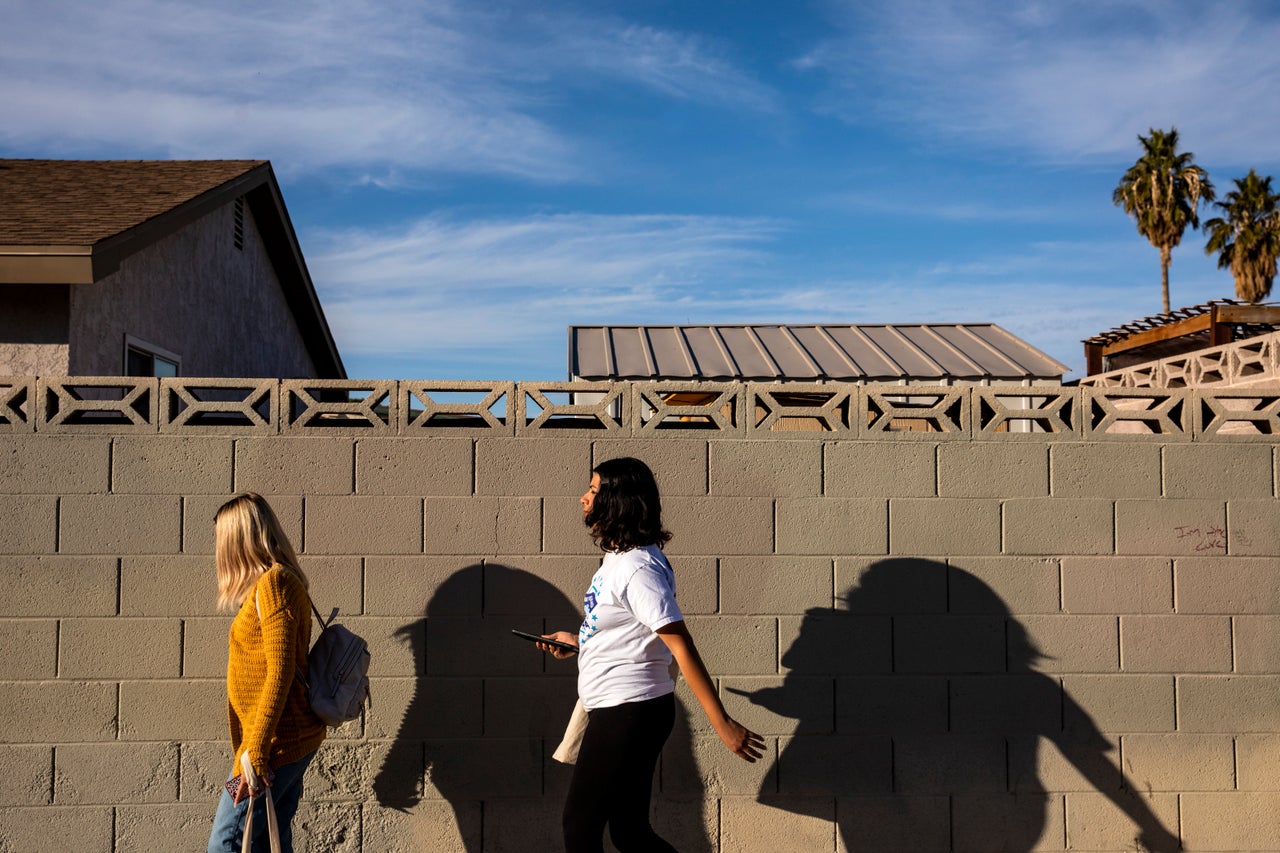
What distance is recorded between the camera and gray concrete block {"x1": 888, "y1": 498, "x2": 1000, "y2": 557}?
14.8 ft

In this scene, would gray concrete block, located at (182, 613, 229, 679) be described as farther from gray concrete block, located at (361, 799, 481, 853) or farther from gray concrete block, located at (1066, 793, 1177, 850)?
gray concrete block, located at (1066, 793, 1177, 850)

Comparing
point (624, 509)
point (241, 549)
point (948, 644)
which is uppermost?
point (624, 509)

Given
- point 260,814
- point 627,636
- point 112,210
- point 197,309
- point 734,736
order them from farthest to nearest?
point 197,309 → point 112,210 → point 260,814 → point 627,636 → point 734,736

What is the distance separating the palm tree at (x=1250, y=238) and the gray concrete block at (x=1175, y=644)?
2710cm

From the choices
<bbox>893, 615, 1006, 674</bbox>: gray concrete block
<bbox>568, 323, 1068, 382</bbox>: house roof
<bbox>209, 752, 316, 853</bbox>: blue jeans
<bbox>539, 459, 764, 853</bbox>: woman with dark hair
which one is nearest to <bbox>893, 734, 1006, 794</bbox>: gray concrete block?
<bbox>893, 615, 1006, 674</bbox>: gray concrete block

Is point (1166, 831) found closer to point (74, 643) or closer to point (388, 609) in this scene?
point (388, 609)

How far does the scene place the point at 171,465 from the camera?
14.3 feet

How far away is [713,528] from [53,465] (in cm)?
271

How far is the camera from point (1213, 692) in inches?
179

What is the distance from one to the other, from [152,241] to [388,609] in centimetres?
392

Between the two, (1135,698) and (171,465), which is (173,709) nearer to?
(171,465)

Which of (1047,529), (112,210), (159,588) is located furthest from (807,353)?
(159,588)

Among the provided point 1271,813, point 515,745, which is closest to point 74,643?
point 515,745

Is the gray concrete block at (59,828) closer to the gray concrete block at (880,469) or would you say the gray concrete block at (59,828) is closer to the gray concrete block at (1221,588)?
the gray concrete block at (880,469)
